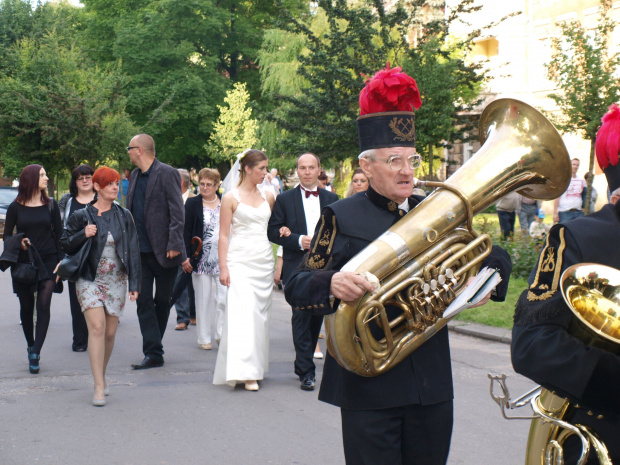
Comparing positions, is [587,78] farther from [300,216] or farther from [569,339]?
[569,339]

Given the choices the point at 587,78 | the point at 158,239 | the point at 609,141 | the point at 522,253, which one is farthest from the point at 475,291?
the point at 587,78

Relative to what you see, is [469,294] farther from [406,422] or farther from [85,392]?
[85,392]

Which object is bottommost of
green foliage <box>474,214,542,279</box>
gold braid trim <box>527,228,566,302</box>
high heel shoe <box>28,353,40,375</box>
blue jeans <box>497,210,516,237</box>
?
high heel shoe <box>28,353,40,375</box>

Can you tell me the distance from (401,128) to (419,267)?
0.59 meters

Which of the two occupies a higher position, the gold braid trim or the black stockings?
the gold braid trim

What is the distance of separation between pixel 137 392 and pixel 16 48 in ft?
103

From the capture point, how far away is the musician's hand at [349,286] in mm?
2521

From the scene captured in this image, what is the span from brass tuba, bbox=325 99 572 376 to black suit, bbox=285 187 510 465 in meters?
0.11

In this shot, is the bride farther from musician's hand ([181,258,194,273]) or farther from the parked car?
the parked car

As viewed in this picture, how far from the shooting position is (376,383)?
2734mm

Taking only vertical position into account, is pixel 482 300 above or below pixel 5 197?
below

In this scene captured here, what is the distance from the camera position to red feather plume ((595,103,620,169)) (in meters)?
2.13

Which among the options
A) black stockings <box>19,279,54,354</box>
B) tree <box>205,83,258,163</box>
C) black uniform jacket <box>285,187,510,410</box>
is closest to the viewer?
black uniform jacket <box>285,187,510,410</box>

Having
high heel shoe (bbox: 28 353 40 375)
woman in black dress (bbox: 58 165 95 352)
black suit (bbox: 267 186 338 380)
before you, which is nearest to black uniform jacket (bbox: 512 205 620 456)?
black suit (bbox: 267 186 338 380)
